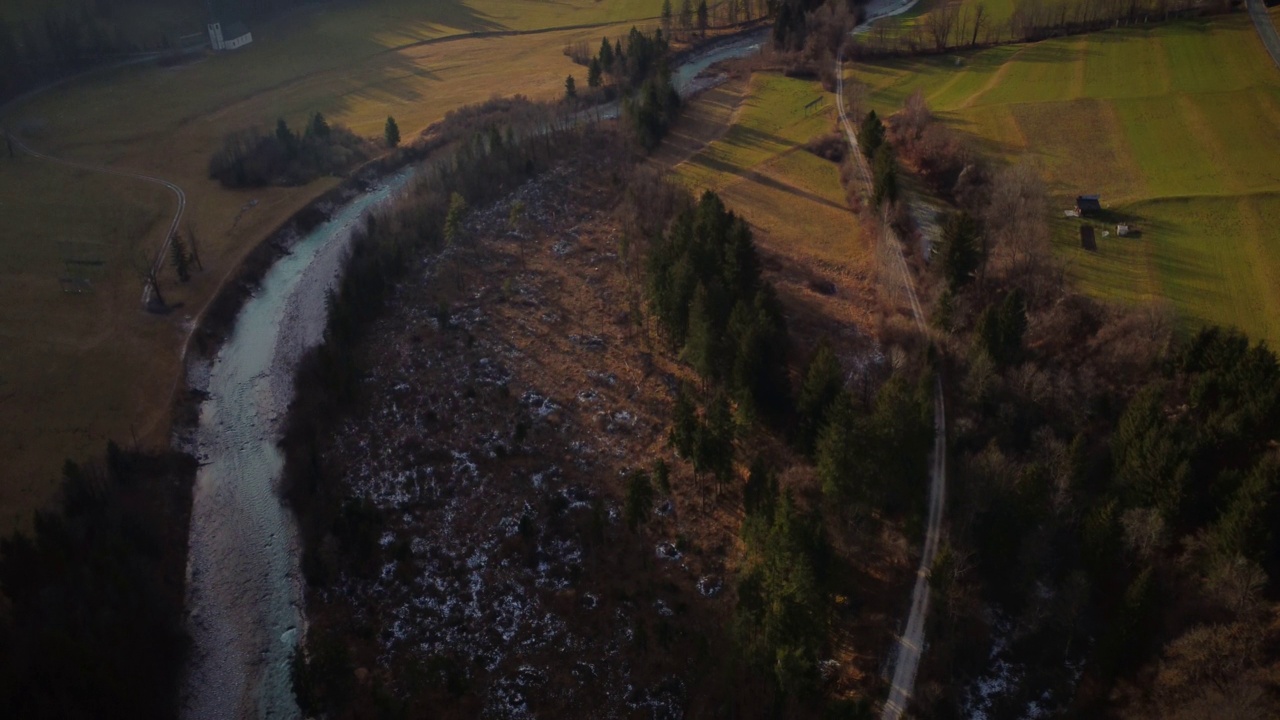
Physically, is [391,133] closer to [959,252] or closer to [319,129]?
[319,129]

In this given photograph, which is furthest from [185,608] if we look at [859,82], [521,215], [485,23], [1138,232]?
[485,23]

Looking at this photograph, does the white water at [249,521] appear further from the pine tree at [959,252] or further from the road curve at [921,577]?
the pine tree at [959,252]

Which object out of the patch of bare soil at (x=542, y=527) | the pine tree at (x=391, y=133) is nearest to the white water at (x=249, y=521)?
the patch of bare soil at (x=542, y=527)

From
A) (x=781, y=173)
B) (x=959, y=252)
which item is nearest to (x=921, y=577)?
(x=959, y=252)

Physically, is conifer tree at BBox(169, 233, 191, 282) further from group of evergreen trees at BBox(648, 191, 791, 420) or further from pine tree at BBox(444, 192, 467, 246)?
group of evergreen trees at BBox(648, 191, 791, 420)

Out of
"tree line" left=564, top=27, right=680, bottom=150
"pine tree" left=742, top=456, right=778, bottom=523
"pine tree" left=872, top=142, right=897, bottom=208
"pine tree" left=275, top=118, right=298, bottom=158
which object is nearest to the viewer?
"pine tree" left=742, top=456, right=778, bottom=523

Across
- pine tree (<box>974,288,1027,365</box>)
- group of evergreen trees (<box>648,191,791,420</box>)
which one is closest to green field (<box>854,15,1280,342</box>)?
pine tree (<box>974,288,1027,365</box>)

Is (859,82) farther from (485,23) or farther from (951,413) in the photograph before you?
(485,23)
